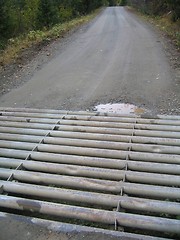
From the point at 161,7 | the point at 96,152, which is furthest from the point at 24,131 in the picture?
the point at 161,7

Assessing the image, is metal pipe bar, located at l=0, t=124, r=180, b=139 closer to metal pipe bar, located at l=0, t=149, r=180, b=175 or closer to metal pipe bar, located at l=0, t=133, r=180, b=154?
metal pipe bar, located at l=0, t=133, r=180, b=154

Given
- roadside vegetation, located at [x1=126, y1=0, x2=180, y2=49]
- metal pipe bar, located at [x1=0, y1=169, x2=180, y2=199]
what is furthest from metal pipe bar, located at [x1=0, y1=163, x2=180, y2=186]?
roadside vegetation, located at [x1=126, y1=0, x2=180, y2=49]

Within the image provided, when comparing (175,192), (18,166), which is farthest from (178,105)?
(18,166)

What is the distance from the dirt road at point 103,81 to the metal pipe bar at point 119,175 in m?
2.41

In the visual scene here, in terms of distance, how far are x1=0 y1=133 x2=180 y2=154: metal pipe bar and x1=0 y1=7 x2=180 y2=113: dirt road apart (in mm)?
1699

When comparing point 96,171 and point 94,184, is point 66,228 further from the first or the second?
point 96,171

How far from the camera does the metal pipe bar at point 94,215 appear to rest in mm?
2723

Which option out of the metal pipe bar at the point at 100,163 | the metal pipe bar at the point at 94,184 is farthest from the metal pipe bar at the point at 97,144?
the metal pipe bar at the point at 94,184

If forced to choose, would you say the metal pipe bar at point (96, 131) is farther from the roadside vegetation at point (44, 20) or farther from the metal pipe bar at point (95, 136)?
the roadside vegetation at point (44, 20)

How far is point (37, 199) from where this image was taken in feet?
11.0

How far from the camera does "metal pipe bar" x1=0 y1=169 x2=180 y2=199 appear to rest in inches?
124

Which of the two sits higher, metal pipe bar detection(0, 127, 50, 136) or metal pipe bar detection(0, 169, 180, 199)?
metal pipe bar detection(0, 169, 180, 199)

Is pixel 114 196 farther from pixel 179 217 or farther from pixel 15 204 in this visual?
pixel 15 204

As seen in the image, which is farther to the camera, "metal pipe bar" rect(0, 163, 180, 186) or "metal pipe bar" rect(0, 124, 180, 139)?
"metal pipe bar" rect(0, 124, 180, 139)
